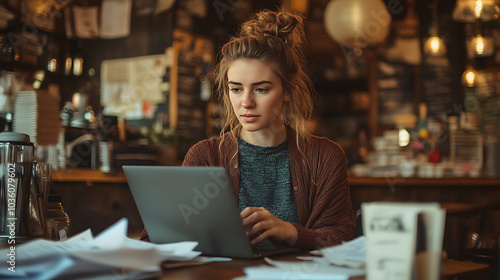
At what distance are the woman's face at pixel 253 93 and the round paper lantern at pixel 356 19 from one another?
1.89 meters

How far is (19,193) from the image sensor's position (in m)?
1.35

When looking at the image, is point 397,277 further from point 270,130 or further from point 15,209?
point 270,130

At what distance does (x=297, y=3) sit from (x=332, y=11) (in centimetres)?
202

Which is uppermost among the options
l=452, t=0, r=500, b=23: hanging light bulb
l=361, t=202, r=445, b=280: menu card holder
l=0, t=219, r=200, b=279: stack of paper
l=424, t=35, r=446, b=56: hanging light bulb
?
l=452, t=0, r=500, b=23: hanging light bulb

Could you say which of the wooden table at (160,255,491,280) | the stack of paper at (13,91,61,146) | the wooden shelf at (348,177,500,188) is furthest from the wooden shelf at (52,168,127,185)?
the wooden table at (160,255,491,280)

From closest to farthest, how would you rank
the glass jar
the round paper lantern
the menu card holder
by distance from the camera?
the menu card holder → the glass jar → the round paper lantern

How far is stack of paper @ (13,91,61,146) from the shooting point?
2771 millimetres

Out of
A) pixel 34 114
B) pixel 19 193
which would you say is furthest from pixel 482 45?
pixel 19 193

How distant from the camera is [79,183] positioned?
10.4 feet

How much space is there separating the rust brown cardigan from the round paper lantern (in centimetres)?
179

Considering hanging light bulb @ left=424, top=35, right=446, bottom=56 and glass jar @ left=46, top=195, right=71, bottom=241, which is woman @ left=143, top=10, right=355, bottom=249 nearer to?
glass jar @ left=46, top=195, right=71, bottom=241

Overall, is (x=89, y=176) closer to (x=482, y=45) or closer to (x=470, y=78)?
(x=482, y=45)

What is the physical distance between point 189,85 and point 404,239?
15.1 ft

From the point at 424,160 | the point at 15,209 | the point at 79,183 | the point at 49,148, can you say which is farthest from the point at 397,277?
the point at 424,160
